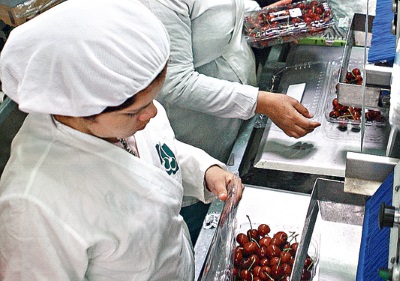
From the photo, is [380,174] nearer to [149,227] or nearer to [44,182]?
[149,227]

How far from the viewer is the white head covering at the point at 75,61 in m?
0.96

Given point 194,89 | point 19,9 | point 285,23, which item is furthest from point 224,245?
point 19,9

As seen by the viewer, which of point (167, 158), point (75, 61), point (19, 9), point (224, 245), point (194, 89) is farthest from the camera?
point (19, 9)

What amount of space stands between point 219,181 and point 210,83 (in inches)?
15.9

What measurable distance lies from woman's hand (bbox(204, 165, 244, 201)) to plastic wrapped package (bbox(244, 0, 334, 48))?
32.0 inches

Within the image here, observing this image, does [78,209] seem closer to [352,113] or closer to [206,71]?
[206,71]

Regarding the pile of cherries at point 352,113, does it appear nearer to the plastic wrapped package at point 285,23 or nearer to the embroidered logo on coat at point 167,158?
the plastic wrapped package at point 285,23

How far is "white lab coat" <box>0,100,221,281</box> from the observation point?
1.07 metres

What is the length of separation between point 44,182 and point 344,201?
0.91m

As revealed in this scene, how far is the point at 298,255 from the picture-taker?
4.71 feet

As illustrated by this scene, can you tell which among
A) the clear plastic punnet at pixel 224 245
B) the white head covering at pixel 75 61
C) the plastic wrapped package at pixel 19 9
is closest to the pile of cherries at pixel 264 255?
the clear plastic punnet at pixel 224 245

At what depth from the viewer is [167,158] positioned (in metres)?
1.39

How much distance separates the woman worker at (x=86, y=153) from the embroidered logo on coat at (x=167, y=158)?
0.06 m

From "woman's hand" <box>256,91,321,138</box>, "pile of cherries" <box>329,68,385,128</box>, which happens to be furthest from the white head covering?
"pile of cherries" <box>329,68,385,128</box>
